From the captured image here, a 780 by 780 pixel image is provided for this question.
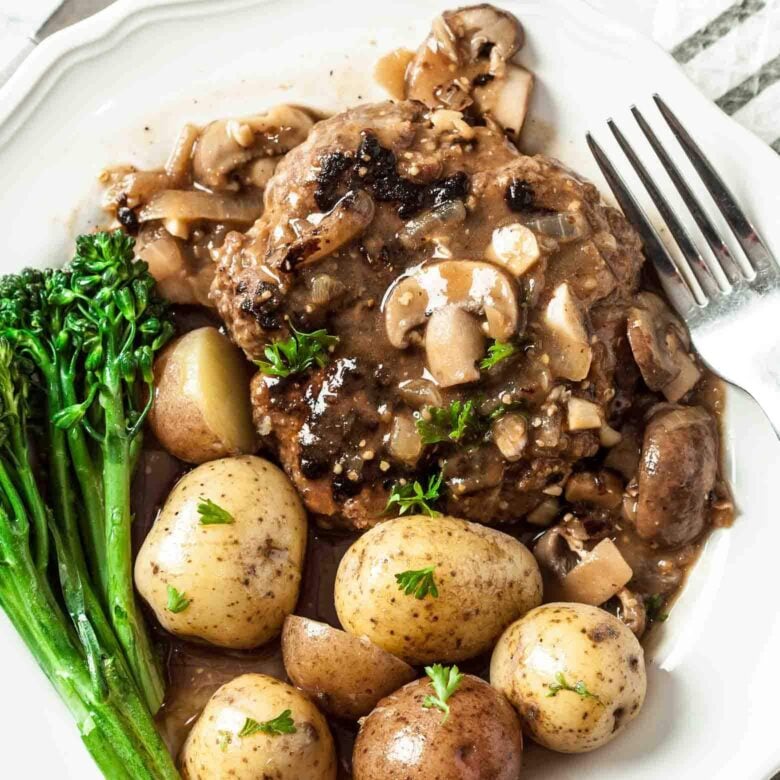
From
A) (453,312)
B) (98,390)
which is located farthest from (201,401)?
(453,312)

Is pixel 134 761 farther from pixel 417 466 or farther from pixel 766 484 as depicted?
pixel 766 484

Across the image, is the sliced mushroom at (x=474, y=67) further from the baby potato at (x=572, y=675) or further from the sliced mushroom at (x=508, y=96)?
the baby potato at (x=572, y=675)

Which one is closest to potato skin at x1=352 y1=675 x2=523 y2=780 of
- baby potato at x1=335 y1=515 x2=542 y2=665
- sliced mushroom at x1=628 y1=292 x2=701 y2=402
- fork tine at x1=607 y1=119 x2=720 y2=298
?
baby potato at x1=335 y1=515 x2=542 y2=665

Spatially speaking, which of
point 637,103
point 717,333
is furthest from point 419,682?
point 637,103

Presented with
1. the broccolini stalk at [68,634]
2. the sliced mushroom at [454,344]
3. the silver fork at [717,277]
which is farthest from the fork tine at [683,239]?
the broccolini stalk at [68,634]

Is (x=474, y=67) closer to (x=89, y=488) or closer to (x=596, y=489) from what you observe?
(x=596, y=489)
